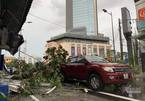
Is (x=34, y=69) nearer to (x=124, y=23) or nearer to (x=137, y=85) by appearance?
(x=137, y=85)

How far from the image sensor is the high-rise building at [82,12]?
5181cm

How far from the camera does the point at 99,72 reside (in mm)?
15148

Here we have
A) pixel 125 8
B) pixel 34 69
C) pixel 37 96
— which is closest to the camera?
pixel 37 96

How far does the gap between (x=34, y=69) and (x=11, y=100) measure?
7277 mm

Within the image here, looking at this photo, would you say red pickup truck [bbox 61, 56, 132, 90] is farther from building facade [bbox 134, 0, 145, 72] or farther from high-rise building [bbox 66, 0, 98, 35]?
high-rise building [bbox 66, 0, 98, 35]

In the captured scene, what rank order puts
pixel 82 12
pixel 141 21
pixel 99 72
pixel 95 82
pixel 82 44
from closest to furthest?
pixel 99 72, pixel 95 82, pixel 141 21, pixel 82 12, pixel 82 44

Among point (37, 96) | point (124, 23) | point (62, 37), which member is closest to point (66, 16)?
point (124, 23)

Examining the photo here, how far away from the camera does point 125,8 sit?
40312 mm

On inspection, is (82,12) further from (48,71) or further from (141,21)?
(48,71)

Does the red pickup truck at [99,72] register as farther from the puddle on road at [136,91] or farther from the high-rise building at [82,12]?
the high-rise building at [82,12]

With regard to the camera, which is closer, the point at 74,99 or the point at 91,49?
the point at 74,99

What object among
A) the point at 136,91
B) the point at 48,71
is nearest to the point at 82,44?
the point at 48,71

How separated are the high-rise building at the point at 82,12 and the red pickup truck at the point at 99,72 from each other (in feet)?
111

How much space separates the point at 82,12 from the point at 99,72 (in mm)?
42221
